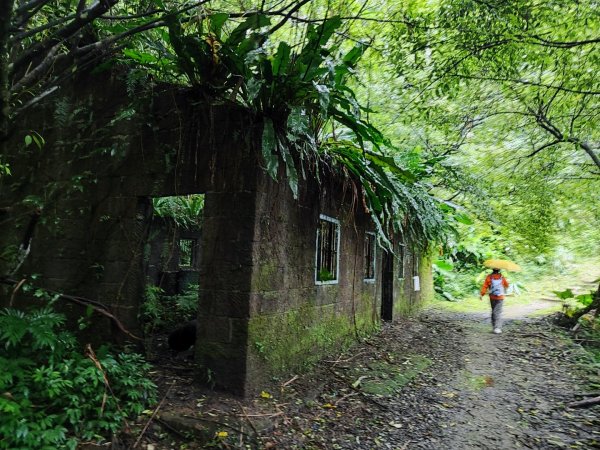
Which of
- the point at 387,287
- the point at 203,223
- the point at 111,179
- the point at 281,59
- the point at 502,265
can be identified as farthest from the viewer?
the point at 387,287

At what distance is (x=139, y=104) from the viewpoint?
4684 mm

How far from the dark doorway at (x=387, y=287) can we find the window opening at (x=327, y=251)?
3.50m

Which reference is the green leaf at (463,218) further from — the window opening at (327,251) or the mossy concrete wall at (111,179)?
the mossy concrete wall at (111,179)

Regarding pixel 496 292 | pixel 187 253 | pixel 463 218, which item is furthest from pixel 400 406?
pixel 463 218

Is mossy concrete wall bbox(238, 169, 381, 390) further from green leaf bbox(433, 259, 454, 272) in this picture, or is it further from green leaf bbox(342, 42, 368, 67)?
green leaf bbox(433, 259, 454, 272)

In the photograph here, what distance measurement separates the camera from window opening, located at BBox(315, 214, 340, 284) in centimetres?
561

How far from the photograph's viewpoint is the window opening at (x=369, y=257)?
25.4 feet

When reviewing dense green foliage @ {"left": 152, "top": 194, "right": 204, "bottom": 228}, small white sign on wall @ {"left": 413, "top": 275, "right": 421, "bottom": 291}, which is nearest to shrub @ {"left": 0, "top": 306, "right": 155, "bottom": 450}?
dense green foliage @ {"left": 152, "top": 194, "right": 204, "bottom": 228}

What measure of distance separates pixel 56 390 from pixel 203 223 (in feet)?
6.37

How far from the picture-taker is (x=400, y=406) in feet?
15.9

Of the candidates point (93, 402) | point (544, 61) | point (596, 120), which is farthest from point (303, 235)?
point (596, 120)

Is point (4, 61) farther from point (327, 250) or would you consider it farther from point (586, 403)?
point (586, 403)

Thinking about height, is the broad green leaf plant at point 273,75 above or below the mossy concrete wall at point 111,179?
above

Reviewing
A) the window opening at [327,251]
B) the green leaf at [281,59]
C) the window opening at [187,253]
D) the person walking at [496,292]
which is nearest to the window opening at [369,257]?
the window opening at [327,251]
